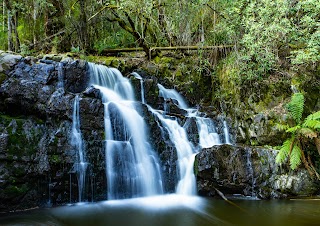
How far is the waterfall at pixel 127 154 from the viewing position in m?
6.97

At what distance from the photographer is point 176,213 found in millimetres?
5730

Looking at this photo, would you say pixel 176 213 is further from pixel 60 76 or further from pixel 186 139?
pixel 60 76

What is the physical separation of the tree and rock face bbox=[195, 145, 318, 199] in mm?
336

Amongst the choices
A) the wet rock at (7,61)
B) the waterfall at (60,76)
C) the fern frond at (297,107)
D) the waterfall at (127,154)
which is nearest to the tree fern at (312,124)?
the fern frond at (297,107)

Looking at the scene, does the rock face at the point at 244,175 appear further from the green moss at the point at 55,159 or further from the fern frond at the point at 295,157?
the green moss at the point at 55,159

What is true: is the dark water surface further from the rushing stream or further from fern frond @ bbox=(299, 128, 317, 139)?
fern frond @ bbox=(299, 128, 317, 139)

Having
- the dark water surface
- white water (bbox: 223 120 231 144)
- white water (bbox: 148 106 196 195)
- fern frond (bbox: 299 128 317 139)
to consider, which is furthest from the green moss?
fern frond (bbox: 299 128 317 139)

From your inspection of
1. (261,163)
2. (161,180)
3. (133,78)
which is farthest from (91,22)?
(261,163)

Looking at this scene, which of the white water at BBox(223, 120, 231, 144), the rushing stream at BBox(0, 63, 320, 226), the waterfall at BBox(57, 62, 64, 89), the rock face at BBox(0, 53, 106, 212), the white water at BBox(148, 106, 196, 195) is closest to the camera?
the rushing stream at BBox(0, 63, 320, 226)

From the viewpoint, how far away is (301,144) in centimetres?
743

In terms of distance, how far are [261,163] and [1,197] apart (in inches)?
246

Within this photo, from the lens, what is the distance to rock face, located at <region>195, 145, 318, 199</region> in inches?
277

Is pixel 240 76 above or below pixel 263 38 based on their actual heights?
below

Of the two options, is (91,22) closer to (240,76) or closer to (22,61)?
(22,61)
